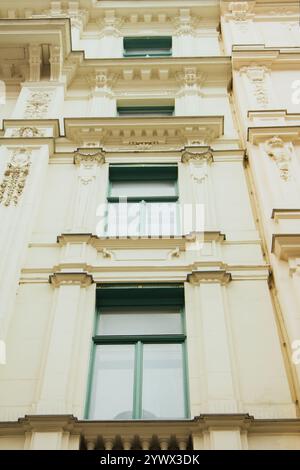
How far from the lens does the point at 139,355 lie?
898 cm

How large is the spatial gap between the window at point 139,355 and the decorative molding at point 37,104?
244 inches

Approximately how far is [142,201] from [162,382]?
187 inches

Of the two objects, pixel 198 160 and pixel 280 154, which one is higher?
pixel 198 160

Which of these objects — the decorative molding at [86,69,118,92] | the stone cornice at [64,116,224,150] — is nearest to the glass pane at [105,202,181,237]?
the stone cornice at [64,116,224,150]

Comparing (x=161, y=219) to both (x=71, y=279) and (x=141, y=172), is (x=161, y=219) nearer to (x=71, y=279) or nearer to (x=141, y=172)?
(x=141, y=172)

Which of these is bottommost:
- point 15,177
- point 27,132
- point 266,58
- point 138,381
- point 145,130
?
point 138,381

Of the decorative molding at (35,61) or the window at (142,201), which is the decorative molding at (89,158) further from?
the decorative molding at (35,61)

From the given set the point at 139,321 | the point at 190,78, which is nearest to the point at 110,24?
the point at 190,78

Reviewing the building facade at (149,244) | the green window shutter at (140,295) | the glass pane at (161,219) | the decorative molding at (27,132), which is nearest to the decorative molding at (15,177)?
the building facade at (149,244)

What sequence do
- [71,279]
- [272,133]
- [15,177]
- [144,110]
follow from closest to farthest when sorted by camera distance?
[71,279] < [15,177] < [272,133] < [144,110]

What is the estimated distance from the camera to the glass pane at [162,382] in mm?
8195

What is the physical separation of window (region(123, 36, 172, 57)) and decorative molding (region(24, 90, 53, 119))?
4.55 m

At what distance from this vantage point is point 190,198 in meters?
11.9
